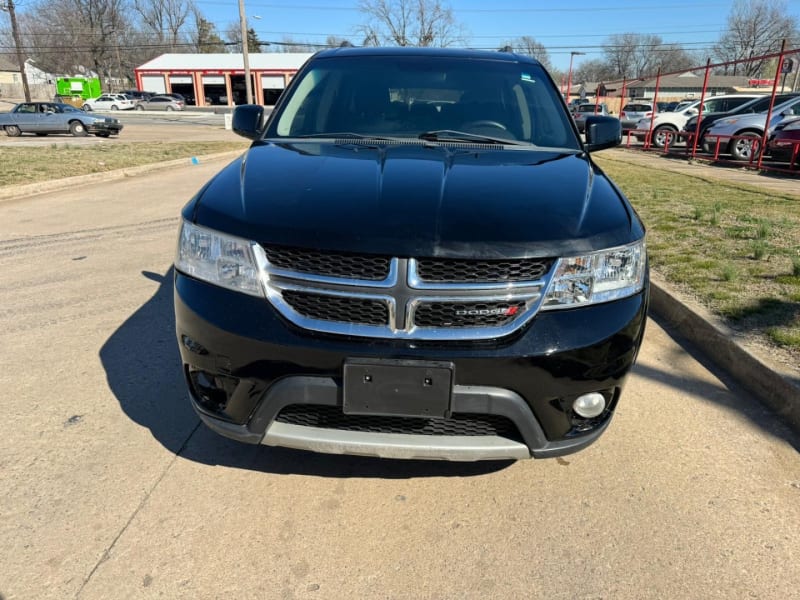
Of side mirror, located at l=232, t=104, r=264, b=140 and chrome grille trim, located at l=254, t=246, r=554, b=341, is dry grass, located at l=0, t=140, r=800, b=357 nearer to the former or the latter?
chrome grille trim, located at l=254, t=246, r=554, b=341

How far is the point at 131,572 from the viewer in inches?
77.7

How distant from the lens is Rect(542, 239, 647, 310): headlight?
200 centimetres

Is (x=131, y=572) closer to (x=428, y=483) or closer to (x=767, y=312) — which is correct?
(x=428, y=483)

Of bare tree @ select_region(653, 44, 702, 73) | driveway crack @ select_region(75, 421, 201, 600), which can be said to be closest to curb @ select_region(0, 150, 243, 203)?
driveway crack @ select_region(75, 421, 201, 600)

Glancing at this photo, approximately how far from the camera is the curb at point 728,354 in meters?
3.00

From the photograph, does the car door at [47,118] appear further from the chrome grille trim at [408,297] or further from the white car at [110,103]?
the chrome grille trim at [408,297]

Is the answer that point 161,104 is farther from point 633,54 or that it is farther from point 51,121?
point 633,54

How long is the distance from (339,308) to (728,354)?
8.95ft

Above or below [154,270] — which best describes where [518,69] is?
above

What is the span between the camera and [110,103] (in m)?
48.3

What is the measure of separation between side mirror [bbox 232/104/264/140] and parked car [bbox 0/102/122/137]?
23663mm

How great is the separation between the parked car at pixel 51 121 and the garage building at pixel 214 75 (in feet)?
120

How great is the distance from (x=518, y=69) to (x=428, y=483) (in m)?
2.54

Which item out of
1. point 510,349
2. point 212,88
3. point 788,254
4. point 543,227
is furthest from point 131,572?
point 212,88
